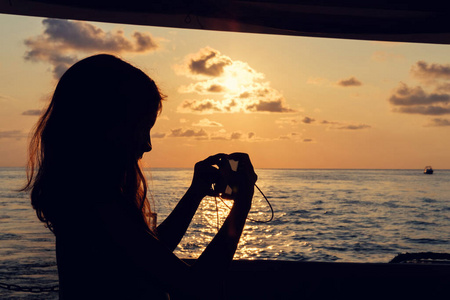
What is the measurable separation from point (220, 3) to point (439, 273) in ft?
5.14

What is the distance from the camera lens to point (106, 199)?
674mm

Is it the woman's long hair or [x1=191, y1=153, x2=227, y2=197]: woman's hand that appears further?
[x1=191, y1=153, x2=227, y2=197]: woman's hand

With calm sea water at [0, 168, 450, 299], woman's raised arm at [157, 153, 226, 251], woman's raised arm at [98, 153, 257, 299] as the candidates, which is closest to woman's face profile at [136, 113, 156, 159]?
woman's raised arm at [98, 153, 257, 299]

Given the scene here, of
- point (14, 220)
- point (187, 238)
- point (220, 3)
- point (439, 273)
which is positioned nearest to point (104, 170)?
point (220, 3)

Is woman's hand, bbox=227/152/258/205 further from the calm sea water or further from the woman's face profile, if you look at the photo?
the calm sea water

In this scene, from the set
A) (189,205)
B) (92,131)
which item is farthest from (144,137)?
(189,205)

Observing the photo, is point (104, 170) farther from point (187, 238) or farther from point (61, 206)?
point (187, 238)

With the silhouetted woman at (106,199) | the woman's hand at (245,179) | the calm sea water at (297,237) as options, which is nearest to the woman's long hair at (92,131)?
the silhouetted woman at (106,199)

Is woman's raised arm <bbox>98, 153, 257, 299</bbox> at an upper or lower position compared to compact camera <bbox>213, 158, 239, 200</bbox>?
lower

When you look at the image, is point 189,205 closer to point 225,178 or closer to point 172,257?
point 225,178

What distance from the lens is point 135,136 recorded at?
76cm

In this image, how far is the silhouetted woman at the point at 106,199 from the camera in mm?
678

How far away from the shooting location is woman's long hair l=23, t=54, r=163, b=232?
703 millimetres

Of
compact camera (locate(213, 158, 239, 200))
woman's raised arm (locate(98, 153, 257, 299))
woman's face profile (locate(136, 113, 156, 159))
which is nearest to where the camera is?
woman's raised arm (locate(98, 153, 257, 299))
